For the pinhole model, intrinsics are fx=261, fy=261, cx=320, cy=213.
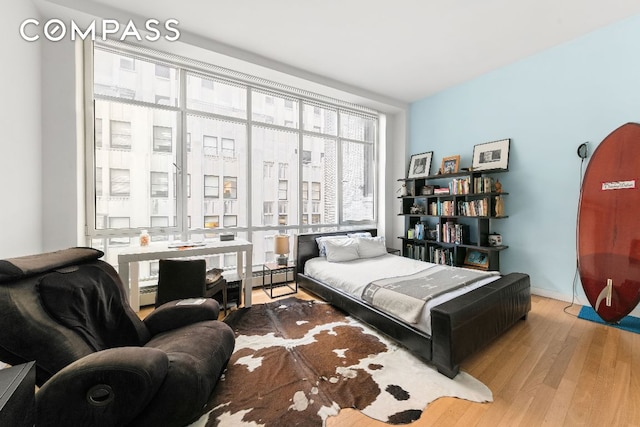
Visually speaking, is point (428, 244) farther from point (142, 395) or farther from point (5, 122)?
point (5, 122)

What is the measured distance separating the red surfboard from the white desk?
361 centimetres

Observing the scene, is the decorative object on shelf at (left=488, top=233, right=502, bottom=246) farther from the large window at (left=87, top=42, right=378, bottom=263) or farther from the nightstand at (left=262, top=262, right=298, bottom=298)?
the nightstand at (left=262, top=262, right=298, bottom=298)

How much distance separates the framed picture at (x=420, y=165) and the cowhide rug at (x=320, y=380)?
2.89 meters

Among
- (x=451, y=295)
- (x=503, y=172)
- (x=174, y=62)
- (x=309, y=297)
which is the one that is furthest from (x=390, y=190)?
(x=174, y=62)

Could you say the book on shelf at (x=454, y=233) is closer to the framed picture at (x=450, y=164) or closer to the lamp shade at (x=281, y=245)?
the framed picture at (x=450, y=164)

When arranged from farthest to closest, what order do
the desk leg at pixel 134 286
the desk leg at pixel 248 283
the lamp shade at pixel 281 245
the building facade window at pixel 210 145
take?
the lamp shade at pixel 281 245
the building facade window at pixel 210 145
the desk leg at pixel 248 283
the desk leg at pixel 134 286

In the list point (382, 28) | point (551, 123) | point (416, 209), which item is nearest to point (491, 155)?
point (551, 123)

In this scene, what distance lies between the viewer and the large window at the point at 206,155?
288cm

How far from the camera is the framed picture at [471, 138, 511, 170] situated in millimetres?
3477

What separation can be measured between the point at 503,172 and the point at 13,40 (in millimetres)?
5113

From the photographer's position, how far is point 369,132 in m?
4.92

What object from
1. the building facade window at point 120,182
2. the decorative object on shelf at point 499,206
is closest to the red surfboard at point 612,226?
the decorative object on shelf at point 499,206

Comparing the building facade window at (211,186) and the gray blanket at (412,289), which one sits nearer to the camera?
the gray blanket at (412,289)

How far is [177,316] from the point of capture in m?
1.77
